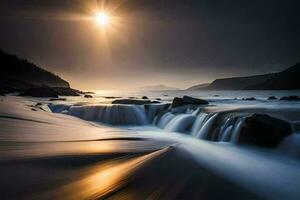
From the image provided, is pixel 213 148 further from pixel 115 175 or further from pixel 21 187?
pixel 21 187

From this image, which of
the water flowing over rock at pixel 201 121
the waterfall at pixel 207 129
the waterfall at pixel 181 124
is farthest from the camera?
the waterfall at pixel 181 124

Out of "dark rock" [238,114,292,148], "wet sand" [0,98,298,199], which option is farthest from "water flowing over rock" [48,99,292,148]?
"wet sand" [0,98,298,199]

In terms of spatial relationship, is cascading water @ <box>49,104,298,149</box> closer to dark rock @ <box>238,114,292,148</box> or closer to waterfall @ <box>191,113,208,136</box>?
waterfall @ <box>191,113,208,136</box>

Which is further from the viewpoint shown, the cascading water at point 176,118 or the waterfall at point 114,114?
the waterfall at point 114,114

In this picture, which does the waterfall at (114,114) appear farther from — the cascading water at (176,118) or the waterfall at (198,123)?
the waterfall at (198,123)

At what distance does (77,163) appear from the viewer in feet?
15.4

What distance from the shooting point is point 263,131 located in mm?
8805

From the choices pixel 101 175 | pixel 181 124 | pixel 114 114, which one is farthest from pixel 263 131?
pixel 114 114

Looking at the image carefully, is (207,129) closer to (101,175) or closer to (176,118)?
(176,118)

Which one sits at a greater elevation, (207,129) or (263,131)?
(263,131)

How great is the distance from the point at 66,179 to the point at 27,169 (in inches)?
29.8

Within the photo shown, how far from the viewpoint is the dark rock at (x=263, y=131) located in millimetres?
8539

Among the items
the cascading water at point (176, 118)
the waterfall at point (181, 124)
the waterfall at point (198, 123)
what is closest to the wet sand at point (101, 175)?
the cascading water at point (176, 118)

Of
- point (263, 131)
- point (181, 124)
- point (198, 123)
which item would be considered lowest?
point (181, 124)
